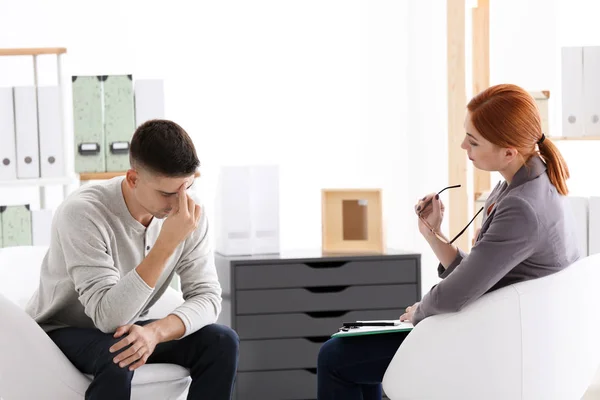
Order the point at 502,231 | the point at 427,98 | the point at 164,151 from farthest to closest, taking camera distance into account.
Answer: the point at 427,98 → the point at 164,151 → the point at 502,231

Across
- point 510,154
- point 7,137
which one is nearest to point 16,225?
point 7,137

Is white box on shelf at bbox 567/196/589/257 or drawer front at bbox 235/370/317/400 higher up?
white box on shelf at bbox 567/196/589/257

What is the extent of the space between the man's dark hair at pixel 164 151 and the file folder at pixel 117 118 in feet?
3.46

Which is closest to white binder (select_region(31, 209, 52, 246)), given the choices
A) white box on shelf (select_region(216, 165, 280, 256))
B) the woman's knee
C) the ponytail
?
white box on shelf (select_region(216, 165, 280, 256))

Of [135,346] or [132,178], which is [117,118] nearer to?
[132,178]

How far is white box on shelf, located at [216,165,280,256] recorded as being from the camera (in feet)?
10.4

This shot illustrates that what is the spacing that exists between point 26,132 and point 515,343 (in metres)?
2.04

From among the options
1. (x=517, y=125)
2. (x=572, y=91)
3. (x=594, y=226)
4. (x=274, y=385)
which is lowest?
(x=274, y=385)

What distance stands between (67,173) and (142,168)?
3.89 feet

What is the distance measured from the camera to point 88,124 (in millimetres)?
3148

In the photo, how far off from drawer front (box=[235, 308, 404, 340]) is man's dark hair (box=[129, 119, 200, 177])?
1090mm

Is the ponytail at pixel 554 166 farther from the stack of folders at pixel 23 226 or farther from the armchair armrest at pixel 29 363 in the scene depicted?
the stack of folders at pixel 23 226

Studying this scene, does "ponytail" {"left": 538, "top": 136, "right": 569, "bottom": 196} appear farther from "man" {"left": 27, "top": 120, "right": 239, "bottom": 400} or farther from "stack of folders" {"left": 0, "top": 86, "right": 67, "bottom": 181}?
"stack of folders" {"left": 0, "top": 86, "right": 67, "bottom": 181}

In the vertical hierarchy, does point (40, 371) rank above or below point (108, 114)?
below
